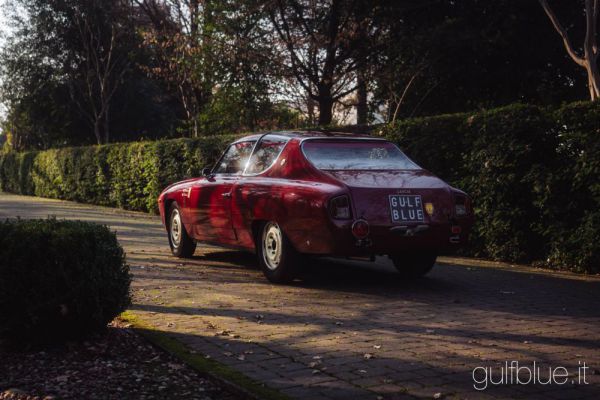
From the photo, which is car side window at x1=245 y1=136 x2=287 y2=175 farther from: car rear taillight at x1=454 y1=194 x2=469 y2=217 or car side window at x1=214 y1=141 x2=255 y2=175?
car rear taillight at x1=454 y1=194 x2=469 y2=217

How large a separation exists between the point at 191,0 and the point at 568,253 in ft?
70.8

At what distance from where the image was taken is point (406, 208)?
796cm

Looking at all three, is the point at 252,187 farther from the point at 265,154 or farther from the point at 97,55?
the point at 97,55

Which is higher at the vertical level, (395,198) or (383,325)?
(395,198)

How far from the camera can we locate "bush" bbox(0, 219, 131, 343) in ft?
18.0

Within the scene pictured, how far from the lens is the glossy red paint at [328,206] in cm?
778

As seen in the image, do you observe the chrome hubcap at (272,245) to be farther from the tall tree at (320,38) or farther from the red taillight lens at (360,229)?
the tall tree at (320,38)

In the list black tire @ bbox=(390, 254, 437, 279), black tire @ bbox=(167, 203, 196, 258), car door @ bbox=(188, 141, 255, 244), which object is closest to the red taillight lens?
black tire @ bbox=(390, 254, 437, 279)

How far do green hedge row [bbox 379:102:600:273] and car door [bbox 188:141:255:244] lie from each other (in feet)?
11.8

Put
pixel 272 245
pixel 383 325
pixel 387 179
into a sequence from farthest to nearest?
pixel 272 245, pixel 387 179, pixel 383 325

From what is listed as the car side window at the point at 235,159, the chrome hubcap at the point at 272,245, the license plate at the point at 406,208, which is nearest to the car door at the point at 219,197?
the car side window at the point at 235,159

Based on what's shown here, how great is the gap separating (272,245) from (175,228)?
3021 millimetres

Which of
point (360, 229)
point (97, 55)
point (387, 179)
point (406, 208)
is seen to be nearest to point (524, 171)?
point (387, 179)

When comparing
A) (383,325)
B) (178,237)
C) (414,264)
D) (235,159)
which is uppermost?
(235,159)
